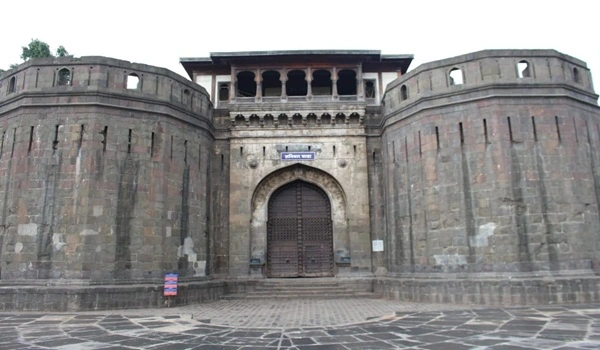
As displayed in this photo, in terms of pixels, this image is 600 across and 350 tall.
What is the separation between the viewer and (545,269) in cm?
1380

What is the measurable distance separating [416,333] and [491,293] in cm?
576

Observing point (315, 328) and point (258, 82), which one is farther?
point (258, 82)

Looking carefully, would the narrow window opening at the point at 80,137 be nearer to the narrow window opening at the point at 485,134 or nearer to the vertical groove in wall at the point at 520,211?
the narrow window opening at the point at 485,134

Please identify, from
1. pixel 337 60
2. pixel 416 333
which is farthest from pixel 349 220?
pixel 416 333

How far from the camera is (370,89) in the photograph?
21984 mm

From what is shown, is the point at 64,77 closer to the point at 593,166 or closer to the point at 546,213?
the point at 546,213

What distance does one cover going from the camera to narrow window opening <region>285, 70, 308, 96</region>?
21.9 m

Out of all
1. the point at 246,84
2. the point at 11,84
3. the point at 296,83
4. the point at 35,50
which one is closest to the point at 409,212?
the point at 296,83

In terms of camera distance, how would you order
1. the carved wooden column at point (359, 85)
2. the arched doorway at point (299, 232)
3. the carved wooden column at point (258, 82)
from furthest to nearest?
the carved wooden column at point (258, 82) → the carved wooden column at point (359, 85) → the arched doorway at point (299, 232)

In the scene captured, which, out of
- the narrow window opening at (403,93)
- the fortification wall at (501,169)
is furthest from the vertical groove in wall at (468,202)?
the narrow window opening at (403,93)

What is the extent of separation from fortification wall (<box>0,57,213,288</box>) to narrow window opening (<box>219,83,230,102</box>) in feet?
16.4

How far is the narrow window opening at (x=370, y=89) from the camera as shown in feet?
71.6

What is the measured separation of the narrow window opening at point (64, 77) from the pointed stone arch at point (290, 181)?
8420 millimetres

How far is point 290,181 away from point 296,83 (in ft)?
19.0
